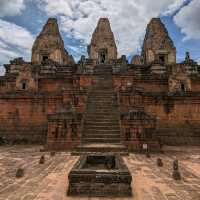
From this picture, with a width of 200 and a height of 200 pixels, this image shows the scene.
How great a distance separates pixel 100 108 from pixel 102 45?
19629 millimetres

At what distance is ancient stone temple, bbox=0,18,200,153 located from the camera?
10439 millimetres

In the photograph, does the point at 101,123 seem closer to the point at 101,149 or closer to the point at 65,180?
the point at 101,149

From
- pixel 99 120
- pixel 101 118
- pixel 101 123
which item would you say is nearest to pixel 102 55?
pixel 101 118

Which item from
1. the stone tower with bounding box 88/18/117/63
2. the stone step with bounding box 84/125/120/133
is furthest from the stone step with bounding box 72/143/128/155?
the stone tower with bounding box 88/18/117/63

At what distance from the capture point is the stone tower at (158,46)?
2731cm

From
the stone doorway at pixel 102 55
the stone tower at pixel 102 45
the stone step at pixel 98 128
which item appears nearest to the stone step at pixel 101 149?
the stone step at pixel 98 128

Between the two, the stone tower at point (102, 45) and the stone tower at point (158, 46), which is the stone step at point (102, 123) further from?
the stone tower at point (102, 45)

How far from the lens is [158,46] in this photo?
27359 millimetres

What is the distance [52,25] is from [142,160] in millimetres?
24786

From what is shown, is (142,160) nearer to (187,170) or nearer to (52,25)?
(187,170)

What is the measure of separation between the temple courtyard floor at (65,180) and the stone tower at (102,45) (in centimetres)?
2380

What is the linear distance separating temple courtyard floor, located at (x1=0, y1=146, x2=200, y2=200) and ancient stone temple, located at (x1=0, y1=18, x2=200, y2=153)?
216 cm

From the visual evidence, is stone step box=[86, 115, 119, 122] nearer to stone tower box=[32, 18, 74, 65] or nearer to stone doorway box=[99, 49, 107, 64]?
stone tower box=[32, 18, 74, 65]

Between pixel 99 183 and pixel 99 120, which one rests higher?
pixel 99 120
